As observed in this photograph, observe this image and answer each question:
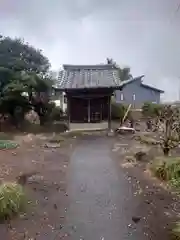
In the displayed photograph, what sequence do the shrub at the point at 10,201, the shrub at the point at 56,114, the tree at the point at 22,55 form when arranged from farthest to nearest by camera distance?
the tree at the point at 22,55
the shrub at the point at 56,114
the shrub at the point at 10,201

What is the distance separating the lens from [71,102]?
1548 centimetres

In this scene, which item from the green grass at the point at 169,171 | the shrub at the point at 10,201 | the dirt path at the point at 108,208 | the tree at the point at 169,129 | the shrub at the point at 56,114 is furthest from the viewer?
the shrub at the point at 56,114

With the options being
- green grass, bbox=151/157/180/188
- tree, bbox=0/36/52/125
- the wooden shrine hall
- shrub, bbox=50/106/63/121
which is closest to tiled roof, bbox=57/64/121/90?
the wooden shrine hall

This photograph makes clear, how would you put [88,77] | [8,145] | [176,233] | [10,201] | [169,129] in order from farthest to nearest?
[88,77]
[8,145]
[169,129]
[10,201]
[176,233]

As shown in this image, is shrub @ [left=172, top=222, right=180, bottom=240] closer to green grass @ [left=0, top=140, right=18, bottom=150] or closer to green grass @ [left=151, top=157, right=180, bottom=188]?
green grass @ [left=151, top=157, right=180, bottom=188]

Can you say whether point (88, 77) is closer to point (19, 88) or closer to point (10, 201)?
point (19, 88)

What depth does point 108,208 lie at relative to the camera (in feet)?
16.6

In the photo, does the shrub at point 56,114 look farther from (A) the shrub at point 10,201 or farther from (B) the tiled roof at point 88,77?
→ (A) the shrub at point 10,201

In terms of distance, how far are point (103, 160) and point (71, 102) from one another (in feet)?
23.3

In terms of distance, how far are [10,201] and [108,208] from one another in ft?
4.97

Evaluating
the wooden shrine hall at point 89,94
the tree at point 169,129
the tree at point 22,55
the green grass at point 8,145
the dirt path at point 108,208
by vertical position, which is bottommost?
the dirt path at point 108,208

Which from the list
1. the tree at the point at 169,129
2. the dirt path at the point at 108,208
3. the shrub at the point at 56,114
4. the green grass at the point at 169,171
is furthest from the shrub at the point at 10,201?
the shrub at the point at 56,114

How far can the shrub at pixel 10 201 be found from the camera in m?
4.60

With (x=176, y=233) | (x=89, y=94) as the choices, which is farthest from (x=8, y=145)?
(x=176, y=233)
